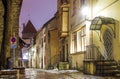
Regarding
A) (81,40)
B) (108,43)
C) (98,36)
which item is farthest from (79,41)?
(108,43)

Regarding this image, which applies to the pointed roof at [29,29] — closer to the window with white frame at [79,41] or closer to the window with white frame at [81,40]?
the window with white frame at [79,41]

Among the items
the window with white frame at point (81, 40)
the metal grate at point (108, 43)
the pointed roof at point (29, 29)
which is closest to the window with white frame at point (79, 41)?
the window with white frame at point (81, 40)

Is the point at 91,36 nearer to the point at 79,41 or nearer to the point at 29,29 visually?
the point at 79,41

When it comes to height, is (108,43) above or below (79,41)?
below

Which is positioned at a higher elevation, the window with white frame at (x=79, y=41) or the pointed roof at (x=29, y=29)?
the pointed roof at (x=29, y=29)

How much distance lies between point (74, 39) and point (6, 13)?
698 inches

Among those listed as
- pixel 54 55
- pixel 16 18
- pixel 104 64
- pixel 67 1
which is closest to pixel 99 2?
pixel 104 64

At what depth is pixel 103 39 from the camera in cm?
2608

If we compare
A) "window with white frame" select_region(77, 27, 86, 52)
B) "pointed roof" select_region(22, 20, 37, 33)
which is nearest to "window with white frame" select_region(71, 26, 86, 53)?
"window with white frame" select_region(77, 27, 86, 52)

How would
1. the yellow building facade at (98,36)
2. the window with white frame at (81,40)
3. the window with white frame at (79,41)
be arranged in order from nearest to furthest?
the yellow building facade at (98,36) < the window with white frame at (81,40) < the window with white frame at (79,41)

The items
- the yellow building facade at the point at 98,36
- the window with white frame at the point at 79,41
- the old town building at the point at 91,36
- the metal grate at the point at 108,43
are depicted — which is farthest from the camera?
the window with white frame at the point at 79,41

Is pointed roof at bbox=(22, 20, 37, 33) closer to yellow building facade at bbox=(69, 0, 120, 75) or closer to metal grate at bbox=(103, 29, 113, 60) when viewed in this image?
yellow building facade at bbox=(69, 0, 120, 75)

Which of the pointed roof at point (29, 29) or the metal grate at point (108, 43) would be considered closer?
the metal grate at point (108, 43)

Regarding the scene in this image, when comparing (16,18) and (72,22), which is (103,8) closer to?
(16,18)
